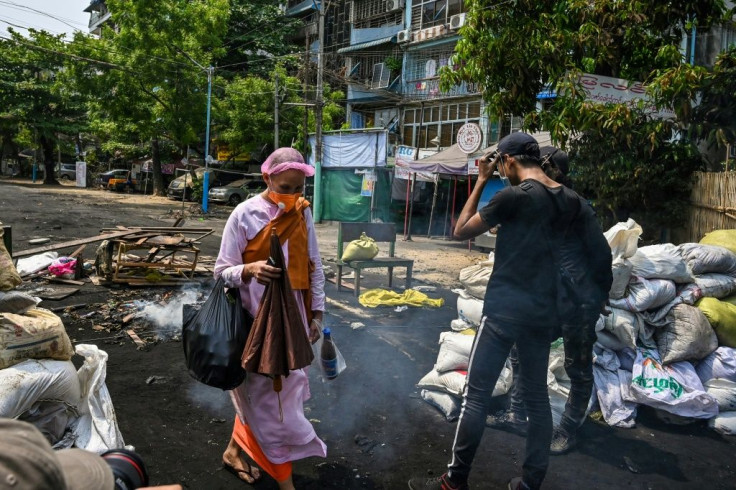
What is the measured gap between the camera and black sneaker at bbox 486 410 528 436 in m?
3.70

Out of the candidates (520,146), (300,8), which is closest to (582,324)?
(520,146)

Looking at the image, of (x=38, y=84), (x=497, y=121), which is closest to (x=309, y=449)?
(x=497, y=121)

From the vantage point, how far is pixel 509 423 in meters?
3.74

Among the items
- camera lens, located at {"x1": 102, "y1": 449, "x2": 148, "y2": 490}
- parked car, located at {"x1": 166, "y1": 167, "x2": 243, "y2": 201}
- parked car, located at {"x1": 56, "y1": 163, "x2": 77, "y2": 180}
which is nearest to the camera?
camera lens, located at {"x1": 102, "y1": 449, "x2": 148, "y2": 490}

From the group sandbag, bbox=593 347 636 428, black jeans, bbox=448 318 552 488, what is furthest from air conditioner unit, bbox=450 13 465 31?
black jeans, bbox=448 318 552 488

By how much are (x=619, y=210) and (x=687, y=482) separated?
17.7 feet

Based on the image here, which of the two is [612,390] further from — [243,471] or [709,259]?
[243,471]

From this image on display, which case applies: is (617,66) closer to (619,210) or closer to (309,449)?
(619,210)

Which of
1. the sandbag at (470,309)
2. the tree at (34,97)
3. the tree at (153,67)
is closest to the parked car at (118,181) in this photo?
the tree at (34,97)

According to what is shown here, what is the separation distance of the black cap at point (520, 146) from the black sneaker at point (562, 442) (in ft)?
6.09

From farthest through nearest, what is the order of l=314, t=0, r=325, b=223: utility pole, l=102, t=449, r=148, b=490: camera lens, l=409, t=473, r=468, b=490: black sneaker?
1. l=314, t=0, r=325, b=223: utility pole
2. l=409, t=473, r=468, b=490: black sneaker
3. l=102, t=449, r=148, b=490: camera lens

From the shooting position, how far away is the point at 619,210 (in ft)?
25.8

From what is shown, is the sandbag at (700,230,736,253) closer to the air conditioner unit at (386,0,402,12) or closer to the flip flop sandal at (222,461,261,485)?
the flip flop sandal at (222,461,261,485)

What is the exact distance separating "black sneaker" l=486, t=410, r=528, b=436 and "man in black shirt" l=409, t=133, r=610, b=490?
0.90 meters
